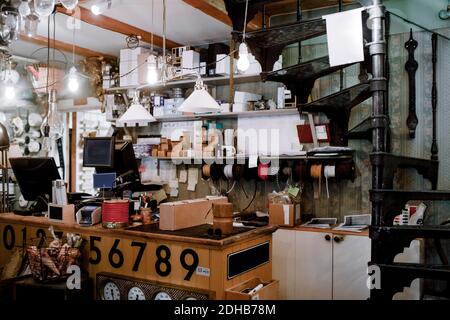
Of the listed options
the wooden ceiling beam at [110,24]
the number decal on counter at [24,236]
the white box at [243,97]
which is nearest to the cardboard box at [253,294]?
the number decal on counter at [24,236]

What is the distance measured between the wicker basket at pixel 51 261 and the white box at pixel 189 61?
2.61 meters

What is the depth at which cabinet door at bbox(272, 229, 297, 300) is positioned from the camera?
13.2 feet

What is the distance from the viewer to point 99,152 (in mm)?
3426

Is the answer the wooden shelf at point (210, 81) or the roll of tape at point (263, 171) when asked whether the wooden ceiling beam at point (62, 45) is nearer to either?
the wooden shelf at point (210, 81)

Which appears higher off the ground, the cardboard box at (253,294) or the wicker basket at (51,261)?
the wicker basket at (51,261)

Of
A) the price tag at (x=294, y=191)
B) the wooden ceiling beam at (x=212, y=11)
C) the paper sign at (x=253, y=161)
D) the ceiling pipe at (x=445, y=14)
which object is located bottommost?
the price tag at (x=294, y=191)

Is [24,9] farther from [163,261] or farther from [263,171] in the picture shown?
[263,171]

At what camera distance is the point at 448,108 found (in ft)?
12.7

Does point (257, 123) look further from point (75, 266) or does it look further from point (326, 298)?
point (75, 266)

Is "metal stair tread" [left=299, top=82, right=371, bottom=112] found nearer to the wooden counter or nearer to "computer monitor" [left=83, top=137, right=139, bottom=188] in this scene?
the wooden counter

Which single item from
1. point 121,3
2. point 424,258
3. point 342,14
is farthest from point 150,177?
point 342,14

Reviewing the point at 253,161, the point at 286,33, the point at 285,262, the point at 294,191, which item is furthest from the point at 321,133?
the point at 286,33

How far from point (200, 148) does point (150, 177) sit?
3.39 ft

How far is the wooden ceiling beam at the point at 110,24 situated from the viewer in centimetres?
420
